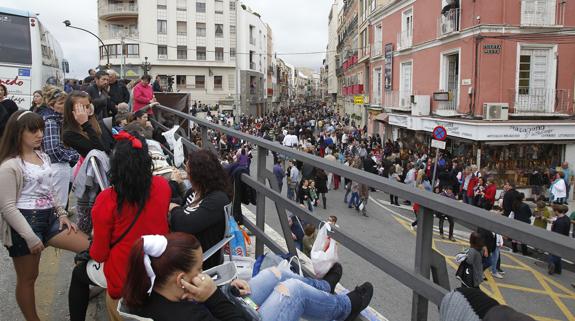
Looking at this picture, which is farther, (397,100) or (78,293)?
(397,100)

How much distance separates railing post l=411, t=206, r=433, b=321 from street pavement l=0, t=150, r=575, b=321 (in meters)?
0.06

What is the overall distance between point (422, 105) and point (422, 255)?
2336cm

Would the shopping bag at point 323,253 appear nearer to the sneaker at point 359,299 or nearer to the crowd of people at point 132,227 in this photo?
the crowd of people at point 132,227

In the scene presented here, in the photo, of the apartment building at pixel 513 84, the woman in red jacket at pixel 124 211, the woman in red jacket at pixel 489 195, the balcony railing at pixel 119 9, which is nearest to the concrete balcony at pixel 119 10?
the balcony railing at pixel 119 9

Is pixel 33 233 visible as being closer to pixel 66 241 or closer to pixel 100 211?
pixel 66 241

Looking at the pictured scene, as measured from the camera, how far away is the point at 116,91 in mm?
8430

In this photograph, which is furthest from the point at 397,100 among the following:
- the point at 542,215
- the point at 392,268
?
the point at 392,268

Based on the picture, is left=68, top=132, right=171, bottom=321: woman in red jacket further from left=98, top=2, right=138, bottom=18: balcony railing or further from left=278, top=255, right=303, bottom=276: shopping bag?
left=98, top=2, right=138, bottom=18: balcony railing

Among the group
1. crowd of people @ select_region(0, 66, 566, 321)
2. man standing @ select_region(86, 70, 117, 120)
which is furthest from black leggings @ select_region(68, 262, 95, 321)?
man standing @ select_region(86, 70, 117, 120)

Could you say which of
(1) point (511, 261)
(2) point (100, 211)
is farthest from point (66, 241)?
(1) point (511, 261)

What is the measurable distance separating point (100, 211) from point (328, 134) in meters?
28.1

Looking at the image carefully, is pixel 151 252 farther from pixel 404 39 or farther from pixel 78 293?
pixel 404 39

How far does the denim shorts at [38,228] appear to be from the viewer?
10.4 feet

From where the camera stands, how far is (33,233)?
3.12m
